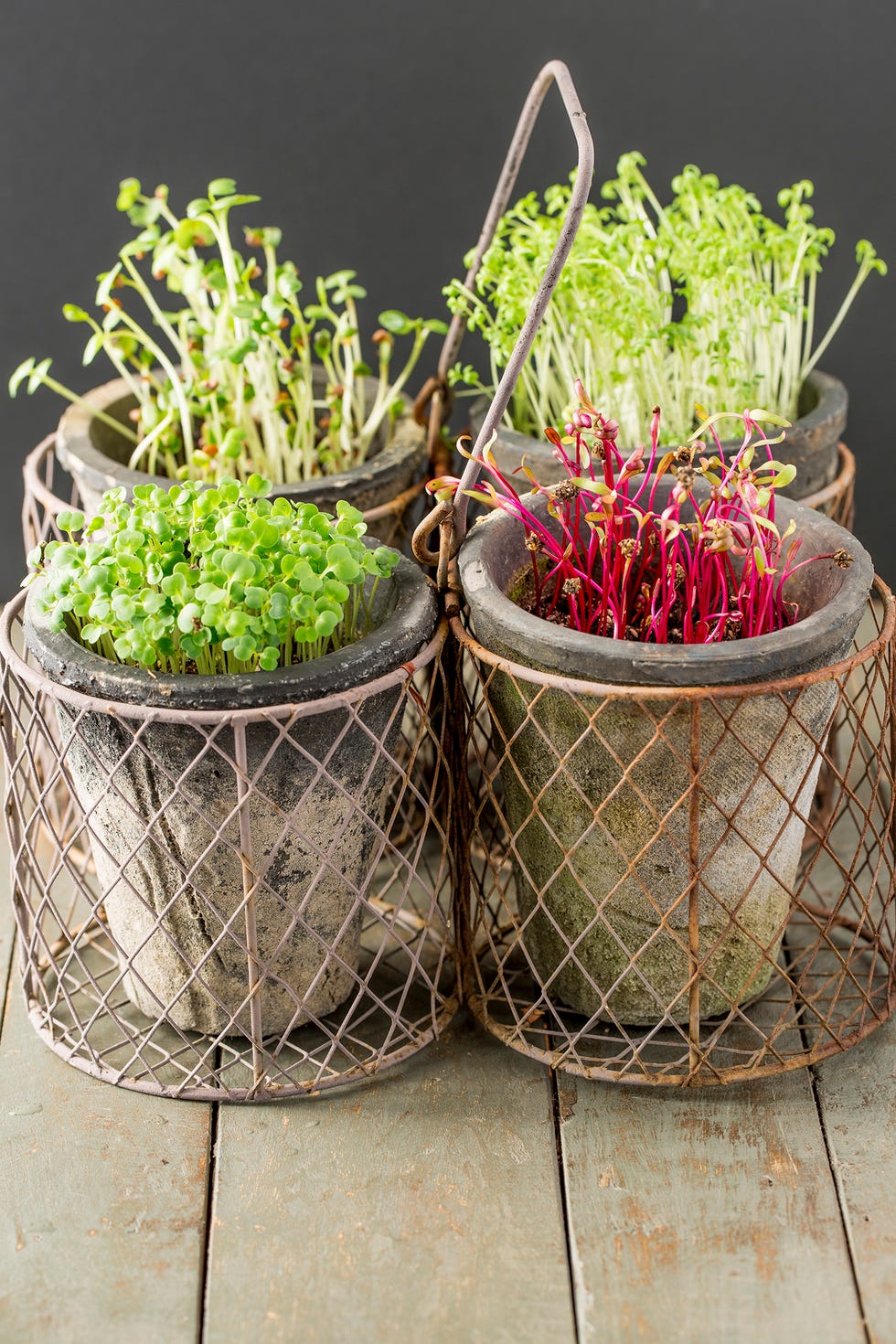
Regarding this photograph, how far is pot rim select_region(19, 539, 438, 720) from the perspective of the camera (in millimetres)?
1536

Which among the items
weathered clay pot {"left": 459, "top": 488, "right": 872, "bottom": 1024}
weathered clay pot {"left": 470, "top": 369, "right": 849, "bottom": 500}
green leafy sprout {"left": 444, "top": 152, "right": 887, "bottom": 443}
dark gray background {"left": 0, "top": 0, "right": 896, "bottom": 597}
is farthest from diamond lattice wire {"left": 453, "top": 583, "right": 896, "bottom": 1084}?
dark gray background {"left": 0, "top": 0, "right": 896, "bottom": 597}

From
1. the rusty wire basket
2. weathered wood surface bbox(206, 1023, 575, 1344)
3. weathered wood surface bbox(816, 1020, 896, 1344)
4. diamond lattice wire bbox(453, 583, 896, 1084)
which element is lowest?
weathered wood surface bbox(816, 1020, 896, 1344)

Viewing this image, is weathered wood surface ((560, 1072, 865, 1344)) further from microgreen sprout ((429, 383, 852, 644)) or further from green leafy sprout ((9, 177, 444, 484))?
green leafy sprout ((9, 177, 444, 484))

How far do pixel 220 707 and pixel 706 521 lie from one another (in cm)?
59

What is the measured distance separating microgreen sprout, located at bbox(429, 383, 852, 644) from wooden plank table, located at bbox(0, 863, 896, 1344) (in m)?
0.58

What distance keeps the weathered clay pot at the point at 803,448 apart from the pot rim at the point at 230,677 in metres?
0.44

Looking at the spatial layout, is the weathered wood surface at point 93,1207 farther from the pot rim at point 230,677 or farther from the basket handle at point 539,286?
the basket handle at point 539,286

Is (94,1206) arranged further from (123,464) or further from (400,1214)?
(123,464)

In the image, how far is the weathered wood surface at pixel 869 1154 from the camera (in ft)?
4.88

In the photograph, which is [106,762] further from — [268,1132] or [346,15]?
[346,15]

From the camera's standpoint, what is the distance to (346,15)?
2.44 metres

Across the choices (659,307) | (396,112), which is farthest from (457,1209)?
(396,112)

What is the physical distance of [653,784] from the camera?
160 centimetres

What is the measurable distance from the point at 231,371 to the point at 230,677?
0.80 metres
